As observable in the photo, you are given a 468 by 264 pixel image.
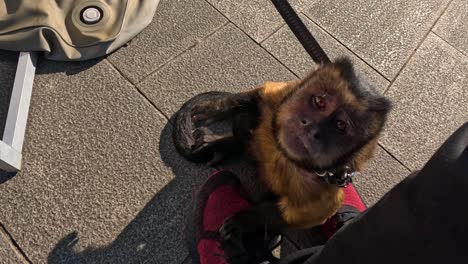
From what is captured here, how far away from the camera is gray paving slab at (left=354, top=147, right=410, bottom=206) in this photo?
1.81m

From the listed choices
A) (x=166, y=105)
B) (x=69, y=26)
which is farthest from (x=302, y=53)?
(x=69, y=26)

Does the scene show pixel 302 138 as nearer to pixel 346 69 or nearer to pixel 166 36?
pixel 346 69

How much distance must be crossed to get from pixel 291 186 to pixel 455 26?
1545 millimetres

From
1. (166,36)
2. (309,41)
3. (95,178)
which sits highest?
(309,41)

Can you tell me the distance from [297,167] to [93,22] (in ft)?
3.57

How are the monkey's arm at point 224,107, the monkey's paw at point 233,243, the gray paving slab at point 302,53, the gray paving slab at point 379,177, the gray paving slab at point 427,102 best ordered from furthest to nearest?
the gray paving slab at point 302,53 < the gray paving slab at point 427,102 < the gray paving slab at point 379,177 < the monkey's arm at point 224,107 < the monkey's paw at point 233,243

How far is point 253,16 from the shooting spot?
6.97ft

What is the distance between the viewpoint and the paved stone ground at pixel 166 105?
153 centimetres

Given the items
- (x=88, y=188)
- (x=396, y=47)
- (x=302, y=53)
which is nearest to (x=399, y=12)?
(x=396, y=47)

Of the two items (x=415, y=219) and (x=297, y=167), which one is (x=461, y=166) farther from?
(x=297, y=167)

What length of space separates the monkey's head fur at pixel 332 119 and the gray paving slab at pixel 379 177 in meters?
0.57

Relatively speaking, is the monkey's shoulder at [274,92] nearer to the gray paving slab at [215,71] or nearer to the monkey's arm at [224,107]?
the monkey's arm at [224,107]

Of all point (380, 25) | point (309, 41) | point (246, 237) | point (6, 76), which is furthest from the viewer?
point (380, 25)

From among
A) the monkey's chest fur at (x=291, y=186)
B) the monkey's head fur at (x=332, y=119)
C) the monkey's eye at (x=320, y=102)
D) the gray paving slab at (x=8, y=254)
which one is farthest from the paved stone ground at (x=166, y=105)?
the monkey's eye at (x=320, y=102)
